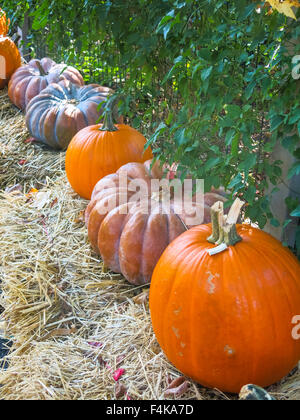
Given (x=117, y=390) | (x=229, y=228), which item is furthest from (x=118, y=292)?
(x=229, y=228)

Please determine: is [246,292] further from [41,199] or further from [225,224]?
[41,199]

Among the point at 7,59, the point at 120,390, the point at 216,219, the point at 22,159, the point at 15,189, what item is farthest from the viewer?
the point at 7,59

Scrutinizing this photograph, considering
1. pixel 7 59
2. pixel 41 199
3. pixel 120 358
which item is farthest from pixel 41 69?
pixel 120 358

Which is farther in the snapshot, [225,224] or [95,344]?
[95,344]

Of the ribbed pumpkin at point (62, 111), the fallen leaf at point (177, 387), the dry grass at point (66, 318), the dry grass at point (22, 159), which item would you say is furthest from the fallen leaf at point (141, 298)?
the ribbed pumpkin at point (62, 111)

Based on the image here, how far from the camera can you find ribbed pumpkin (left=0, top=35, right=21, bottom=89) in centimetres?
600

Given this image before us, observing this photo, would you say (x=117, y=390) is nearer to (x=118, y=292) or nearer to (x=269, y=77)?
(x=118, y=292)

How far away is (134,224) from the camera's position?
2.79 metres

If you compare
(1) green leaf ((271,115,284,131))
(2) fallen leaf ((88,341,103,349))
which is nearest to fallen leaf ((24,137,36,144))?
(2) fallen leaf ((88,341,103,349))

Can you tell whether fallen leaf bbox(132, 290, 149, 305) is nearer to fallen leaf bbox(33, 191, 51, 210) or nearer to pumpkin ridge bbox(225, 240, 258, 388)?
pumpkin ridge bbox(225, 240, 258, 388)

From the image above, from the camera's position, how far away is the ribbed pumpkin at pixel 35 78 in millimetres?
5316

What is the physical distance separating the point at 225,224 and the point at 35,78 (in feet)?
13.5

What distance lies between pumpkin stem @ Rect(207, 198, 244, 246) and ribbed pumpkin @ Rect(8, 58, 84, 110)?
12.0 ft

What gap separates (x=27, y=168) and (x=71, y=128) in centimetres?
59
